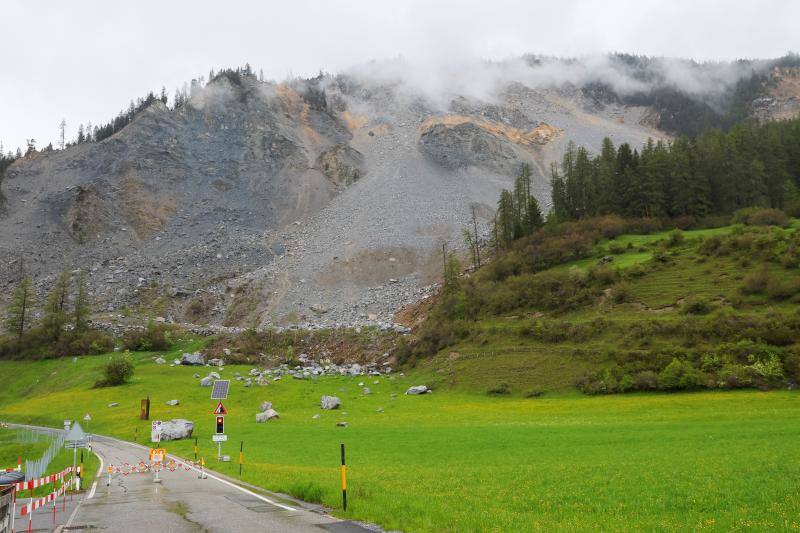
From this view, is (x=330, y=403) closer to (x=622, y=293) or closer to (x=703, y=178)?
(x=622, y=293)

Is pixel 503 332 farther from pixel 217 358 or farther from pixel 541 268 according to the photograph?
pixel 217 358

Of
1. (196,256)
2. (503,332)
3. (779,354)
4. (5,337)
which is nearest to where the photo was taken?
(779,354)

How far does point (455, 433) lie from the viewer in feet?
112

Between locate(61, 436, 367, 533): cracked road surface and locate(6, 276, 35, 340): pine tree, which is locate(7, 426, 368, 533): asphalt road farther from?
locate(6, 276, 35, 340): pine tree

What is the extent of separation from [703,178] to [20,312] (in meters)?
124

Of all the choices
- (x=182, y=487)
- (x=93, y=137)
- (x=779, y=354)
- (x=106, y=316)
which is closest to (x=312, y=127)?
(x=93, y=137)

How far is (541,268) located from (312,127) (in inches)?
4419

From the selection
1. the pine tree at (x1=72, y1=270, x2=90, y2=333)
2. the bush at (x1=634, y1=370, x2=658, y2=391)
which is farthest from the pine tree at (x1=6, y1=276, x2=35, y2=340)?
the bush at (x1=634, y1=370, x2=658, y2=391)

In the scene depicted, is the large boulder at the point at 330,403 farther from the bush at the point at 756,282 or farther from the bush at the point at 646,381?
the bush at the point at 756,282

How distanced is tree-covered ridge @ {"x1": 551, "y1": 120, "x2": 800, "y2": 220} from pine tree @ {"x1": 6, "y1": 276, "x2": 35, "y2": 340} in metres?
100

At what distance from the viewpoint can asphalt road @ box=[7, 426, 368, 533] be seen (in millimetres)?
12109

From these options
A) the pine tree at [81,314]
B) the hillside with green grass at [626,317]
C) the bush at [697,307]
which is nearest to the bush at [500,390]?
the hillside with green grass at [626,317]

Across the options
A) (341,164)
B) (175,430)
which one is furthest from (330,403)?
(341,164)

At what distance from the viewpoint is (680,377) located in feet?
154
